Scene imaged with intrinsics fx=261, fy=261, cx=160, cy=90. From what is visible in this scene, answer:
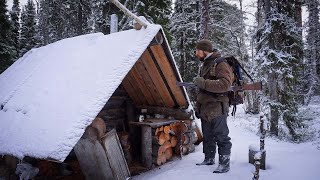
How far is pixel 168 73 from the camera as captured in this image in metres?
5.66

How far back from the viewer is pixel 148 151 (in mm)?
5570

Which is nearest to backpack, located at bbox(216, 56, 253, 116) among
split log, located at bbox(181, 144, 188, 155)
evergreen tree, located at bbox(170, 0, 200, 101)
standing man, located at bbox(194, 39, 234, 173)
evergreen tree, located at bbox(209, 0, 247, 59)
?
standing man, located at bbox(194, 39, 234, 173)

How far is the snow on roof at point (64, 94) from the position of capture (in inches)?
144

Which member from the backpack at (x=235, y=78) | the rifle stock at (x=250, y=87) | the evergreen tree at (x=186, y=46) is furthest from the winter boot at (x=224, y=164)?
the evergreen tree at (x=186, y=46)

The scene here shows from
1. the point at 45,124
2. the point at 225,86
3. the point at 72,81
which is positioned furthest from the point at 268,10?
the point at 45,124

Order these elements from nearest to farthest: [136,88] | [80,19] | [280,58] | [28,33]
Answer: [136,88] → [280,58] → [80,19] → [28,33]

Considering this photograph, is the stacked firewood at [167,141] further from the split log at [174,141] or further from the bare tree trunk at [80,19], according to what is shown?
the bare tree trunk at [80,19]

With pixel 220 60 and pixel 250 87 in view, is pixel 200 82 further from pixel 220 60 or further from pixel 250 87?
pixel 250 87

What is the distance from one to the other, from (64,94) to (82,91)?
0.42 metres

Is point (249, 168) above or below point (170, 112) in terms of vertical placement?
below

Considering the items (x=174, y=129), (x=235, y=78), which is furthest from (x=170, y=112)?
(x=235, y=78)

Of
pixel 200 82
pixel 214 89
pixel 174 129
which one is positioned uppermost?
pixel 200 82

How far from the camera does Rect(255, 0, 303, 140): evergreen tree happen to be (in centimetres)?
878

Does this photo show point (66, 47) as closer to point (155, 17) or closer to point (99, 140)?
point (99, 140)
